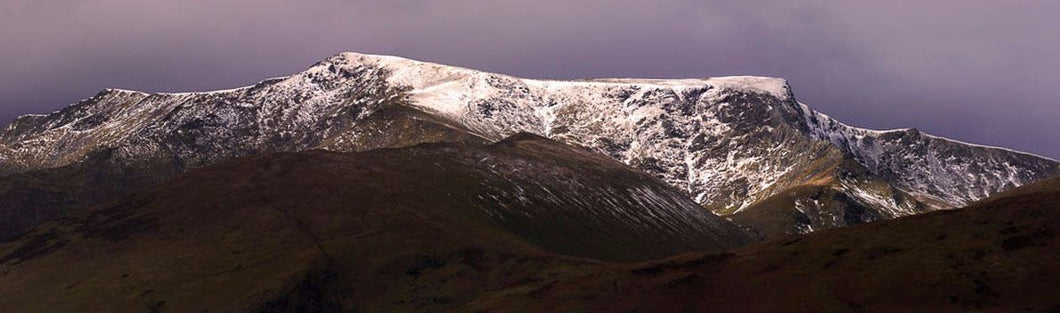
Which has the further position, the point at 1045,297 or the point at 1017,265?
the point at 1017,265

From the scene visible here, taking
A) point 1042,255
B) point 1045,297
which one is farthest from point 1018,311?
point 1042,255

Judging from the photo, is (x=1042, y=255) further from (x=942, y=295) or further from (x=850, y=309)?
(x=850, y=309)

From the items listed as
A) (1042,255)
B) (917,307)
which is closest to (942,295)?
(917,307)

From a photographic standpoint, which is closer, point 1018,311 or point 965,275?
point 1018,311

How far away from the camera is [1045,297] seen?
607 feet

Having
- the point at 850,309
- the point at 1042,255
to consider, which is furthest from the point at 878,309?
the point at 1042,255

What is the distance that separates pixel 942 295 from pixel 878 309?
10921 millimetres

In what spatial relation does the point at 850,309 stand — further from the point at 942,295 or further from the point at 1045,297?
the point at 1045,297

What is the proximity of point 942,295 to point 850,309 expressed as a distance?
15.4 m

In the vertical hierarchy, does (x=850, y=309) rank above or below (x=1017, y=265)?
below

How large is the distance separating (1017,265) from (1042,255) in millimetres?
5448

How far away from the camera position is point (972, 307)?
619 ft

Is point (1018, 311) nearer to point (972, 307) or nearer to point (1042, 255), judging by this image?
point (972, 307)

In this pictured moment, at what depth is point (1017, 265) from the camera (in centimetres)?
19762
